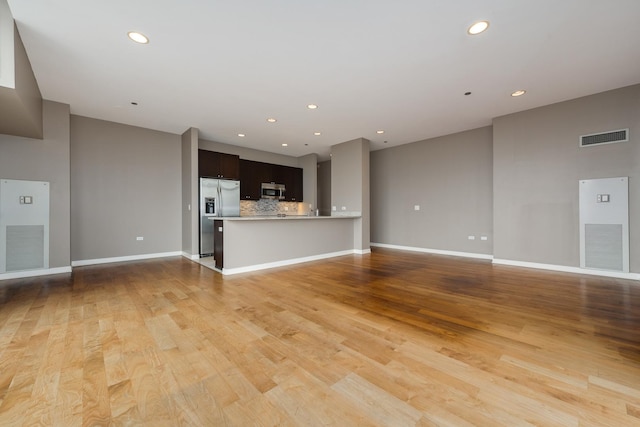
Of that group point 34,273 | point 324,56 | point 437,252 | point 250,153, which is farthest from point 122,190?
point 437,252

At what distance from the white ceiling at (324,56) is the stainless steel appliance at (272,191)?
2.86 metres

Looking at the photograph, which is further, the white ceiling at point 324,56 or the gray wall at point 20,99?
the gray wall at point 20,99

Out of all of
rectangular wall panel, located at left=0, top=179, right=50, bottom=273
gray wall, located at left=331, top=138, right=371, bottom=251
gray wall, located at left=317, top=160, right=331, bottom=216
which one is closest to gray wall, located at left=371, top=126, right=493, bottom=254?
gray wall, located at left=331, top=138, right=371, bottom=251

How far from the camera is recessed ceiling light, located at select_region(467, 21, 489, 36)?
2.49 meters

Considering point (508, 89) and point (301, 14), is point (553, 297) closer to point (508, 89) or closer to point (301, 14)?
point (508, 89)

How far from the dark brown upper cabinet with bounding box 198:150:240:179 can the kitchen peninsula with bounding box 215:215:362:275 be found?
2.16 meters

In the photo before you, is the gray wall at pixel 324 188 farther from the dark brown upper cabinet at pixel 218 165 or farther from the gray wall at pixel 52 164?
the gray wall at pixel 52 164

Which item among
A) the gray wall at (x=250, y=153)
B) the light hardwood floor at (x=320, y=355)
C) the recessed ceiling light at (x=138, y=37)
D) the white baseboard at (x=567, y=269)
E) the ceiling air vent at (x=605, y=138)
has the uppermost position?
the recessed ceiling light at (x=138, y=37)

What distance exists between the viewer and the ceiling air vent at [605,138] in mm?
3910

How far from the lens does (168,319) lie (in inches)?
97.2

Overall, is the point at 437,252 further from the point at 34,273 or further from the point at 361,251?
the point at 34,273

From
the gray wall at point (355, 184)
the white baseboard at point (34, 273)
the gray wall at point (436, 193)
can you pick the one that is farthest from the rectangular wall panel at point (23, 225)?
the gray wall at point (436, 193)

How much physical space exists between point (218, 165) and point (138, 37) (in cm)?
385

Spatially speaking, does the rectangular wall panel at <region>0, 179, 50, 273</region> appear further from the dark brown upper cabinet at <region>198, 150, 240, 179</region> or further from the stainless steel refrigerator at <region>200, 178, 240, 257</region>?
the dark brown upper cabinet at <region>198, 150, 240, 179</region>
